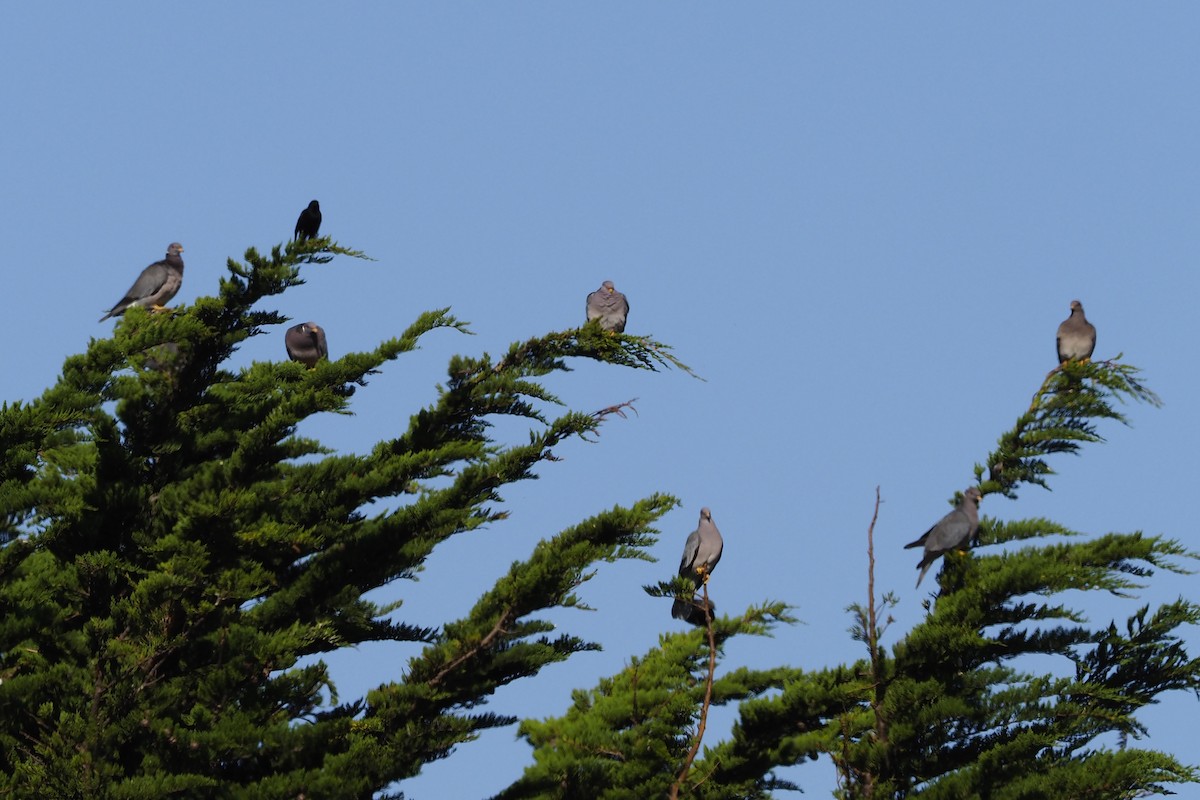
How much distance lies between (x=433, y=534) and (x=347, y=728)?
1359mm

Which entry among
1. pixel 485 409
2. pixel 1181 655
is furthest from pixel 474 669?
pixel 1181 655

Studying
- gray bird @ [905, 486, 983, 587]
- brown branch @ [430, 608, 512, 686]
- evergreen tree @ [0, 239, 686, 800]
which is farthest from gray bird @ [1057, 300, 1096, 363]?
brown branch @ [430, 608, 512, 686]

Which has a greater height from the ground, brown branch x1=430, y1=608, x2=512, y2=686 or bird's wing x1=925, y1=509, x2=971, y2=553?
bird's wing x1=925, y1=509, x2=971, y2=553

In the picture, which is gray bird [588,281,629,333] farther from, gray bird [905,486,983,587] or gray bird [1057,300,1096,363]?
gray bird [905,486,983,587]

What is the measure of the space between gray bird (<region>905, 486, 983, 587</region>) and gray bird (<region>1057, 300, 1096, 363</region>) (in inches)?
233

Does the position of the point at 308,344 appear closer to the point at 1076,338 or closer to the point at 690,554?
the point at 690,554

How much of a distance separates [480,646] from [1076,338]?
8858 millimetres

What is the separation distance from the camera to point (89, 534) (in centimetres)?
1028

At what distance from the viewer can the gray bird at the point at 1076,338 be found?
1652 cm

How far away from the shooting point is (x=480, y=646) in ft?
31.3

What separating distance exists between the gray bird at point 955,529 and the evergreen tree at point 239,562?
6.69 feet

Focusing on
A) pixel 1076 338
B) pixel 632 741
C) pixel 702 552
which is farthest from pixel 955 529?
pixel 1076 338

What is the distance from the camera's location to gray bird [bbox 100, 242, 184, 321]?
52.1 feet

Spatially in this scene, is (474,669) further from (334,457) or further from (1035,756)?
(1035,756)
